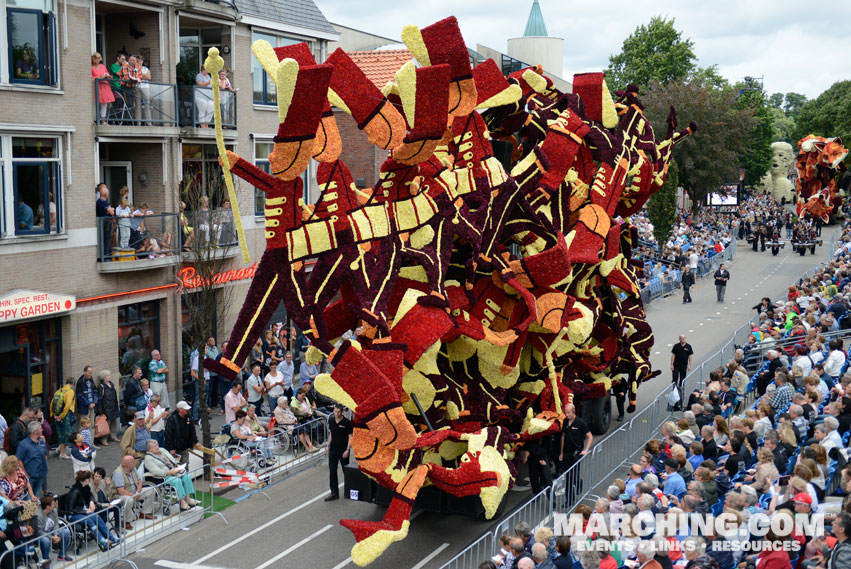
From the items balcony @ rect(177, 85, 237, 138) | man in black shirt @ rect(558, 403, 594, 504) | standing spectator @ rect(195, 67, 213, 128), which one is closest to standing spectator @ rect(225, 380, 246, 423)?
man in black shirt @ rect(558, 403, 594, 504)

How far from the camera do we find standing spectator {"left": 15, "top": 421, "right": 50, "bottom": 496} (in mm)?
15031

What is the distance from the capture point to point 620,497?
12828mm

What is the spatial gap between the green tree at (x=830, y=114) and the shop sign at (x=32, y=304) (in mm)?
55719

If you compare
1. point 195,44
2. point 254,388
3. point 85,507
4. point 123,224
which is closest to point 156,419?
point 254,388

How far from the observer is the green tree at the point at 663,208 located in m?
38.8

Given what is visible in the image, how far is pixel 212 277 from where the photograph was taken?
1872cm

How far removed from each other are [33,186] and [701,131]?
131 feet

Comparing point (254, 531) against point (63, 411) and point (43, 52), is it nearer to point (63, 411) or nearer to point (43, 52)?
point (63, 411)

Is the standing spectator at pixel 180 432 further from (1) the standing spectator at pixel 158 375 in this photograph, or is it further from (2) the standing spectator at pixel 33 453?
(1) the standing spectator at pixel 158 375

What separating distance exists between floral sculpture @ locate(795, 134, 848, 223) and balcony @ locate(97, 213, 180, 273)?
33.3 metres

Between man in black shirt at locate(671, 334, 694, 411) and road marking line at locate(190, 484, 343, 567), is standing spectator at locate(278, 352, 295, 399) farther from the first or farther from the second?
man in black shirt at locate(671, 334, 694, 411)

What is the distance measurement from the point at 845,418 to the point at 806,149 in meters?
34.8

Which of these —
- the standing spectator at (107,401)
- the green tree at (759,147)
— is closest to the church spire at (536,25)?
the green tree at (759,147)

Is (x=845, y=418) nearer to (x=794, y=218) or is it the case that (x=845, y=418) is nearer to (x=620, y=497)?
(x=620, y=497)
